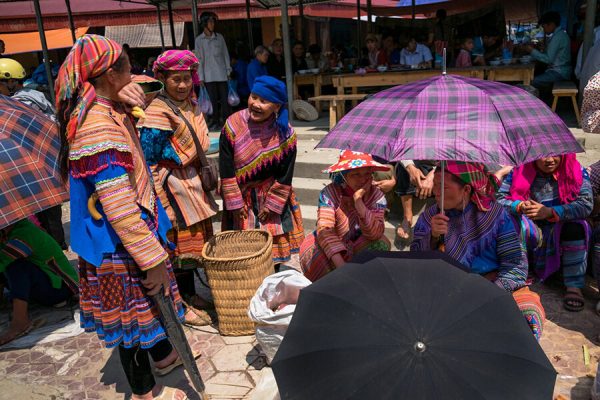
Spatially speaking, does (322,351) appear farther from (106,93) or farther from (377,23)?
(377,23)

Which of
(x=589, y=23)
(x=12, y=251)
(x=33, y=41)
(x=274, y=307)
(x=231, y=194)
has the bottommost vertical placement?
(x=274, y=307)

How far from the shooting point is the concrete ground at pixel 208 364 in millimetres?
Answer: 2875

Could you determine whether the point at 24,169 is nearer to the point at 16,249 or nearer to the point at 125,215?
the point at 125,215

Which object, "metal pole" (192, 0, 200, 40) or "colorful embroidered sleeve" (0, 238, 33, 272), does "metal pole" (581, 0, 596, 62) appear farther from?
"colorful embroidered sleeve" (0, 238, 33, 272)

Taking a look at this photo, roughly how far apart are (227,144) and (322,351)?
7.53 ft

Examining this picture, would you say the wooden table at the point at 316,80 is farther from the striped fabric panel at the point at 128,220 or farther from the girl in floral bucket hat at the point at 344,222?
the striped fabric panel at the point at 128,220

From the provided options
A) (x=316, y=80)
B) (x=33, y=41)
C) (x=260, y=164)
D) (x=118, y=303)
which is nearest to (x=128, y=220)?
(x=118, y=303)

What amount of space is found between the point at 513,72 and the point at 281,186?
4.98 meters

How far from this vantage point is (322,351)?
1348 mm

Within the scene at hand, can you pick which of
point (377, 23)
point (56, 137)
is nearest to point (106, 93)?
point (56, 137)

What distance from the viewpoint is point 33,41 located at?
1548 centimetres

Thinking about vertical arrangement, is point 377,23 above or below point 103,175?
above

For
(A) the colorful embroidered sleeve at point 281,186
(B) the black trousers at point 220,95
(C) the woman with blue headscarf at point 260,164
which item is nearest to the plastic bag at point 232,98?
(B) the black trousers at point 220,95

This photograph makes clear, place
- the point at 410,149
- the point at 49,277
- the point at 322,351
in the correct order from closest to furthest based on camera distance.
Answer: the point at 322,351
the point at 410,149
the point at 49,277
